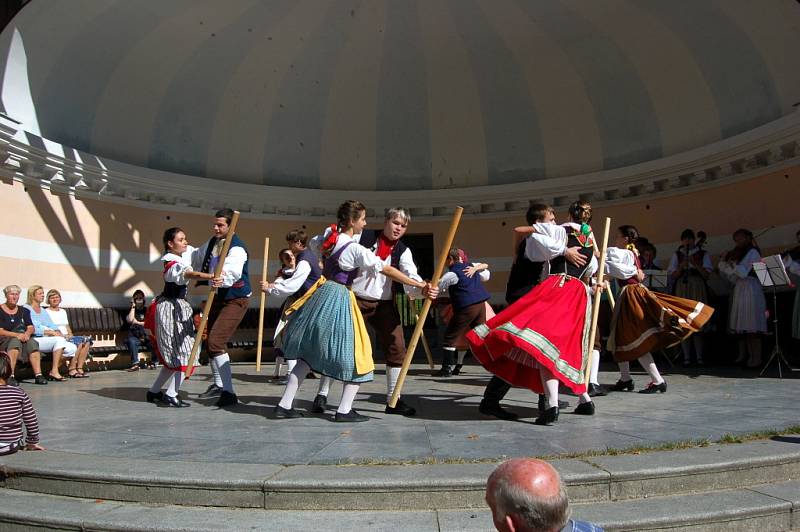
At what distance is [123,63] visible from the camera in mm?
11797

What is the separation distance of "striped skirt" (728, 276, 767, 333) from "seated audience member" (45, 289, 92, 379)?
958cm

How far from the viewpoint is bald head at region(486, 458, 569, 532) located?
5.65 feet

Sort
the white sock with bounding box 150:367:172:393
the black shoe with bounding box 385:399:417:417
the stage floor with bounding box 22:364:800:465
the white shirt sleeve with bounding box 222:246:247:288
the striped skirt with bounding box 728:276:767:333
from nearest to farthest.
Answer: the stage floor with bounding box 22:364:800:465 → the black shoe with bounding box 385:399:417:417 → the white shirt sleeve with bounding box 222:246:247:288 → the white sock with bounding box 150:367:172:393 → the striped skirt with bounding box 728:276:767:333

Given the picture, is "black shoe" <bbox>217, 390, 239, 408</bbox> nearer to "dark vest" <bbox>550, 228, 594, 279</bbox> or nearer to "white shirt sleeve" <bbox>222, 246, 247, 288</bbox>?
"white shirt sleeve" <bbox>222, 246, 247, 288</bbox>

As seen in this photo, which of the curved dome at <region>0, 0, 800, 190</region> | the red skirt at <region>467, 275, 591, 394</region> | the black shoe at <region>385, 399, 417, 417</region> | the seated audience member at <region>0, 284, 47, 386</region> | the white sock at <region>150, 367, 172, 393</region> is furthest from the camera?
the curved dome at <region>0, 0, 800, 190</region>

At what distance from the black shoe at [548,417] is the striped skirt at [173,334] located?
348 cm

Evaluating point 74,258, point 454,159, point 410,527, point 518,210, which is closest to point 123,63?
point 74,258

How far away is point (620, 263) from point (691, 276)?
4021mm

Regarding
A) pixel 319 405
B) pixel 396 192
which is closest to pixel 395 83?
pixel 396 192

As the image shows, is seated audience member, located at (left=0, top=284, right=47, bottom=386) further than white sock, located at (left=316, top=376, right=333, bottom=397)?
Yes

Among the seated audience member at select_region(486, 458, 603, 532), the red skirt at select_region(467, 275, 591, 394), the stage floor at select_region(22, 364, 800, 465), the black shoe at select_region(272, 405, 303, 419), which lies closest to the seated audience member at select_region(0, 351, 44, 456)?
the stage floor at select_region(22, 364, 800, 465)

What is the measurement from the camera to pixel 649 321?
683 cm

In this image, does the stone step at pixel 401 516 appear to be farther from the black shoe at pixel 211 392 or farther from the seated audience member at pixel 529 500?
the black shoe at pixel 211 392

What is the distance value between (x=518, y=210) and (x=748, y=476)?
1058 cm
